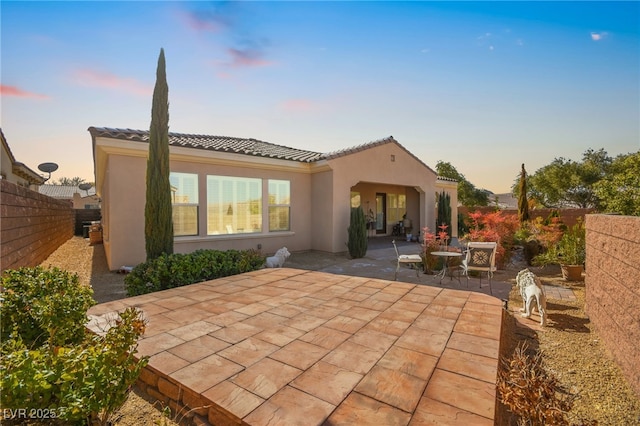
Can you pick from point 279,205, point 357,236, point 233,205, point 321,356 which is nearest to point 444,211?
point 357,236

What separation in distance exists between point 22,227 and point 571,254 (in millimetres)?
13027

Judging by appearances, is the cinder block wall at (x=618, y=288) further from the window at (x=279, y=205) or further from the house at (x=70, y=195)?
the house at (x=70, y=195)

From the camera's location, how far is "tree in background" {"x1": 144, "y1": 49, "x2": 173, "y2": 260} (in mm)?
6965

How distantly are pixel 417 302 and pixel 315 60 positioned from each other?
740cm

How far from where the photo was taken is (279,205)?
11375 mm

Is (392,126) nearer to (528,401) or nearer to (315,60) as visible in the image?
(315,60)

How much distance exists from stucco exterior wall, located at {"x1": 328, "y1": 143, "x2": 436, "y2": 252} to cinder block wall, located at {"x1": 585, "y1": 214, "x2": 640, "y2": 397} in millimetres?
7597

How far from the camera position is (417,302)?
459cm

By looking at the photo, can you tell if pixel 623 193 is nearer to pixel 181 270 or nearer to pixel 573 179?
pixel 181 270

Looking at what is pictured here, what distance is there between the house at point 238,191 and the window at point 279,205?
4 cm

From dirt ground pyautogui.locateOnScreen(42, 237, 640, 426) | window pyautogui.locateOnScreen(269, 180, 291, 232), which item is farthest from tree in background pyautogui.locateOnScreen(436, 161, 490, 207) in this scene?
dirt ground pyautogui.locateOnScreen(42, 237, 640, 426)

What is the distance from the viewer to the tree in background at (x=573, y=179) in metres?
24.5

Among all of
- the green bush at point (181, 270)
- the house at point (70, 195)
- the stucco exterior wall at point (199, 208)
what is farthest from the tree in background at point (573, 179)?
the house at point (70, 195)

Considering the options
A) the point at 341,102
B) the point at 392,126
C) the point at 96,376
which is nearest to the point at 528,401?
the point at 96,376
